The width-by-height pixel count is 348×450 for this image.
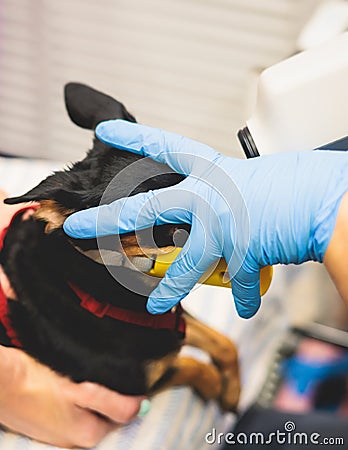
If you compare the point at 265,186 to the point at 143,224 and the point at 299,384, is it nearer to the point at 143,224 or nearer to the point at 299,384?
the point at 143,224

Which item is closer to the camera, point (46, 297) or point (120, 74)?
point (46, 297)

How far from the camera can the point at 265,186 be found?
0.93 metres

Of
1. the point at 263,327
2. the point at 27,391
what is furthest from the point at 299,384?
the point at 27,391

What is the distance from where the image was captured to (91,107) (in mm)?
1110

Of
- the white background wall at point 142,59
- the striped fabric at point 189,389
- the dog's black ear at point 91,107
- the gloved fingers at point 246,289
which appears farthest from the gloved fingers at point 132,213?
the white background wall at point 142,59

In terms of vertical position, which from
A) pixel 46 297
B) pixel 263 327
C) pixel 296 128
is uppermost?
pixel 296 128

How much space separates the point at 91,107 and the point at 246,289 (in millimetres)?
409

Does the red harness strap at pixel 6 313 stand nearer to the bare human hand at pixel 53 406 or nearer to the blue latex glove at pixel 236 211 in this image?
the bare human hand at pixel 53 406

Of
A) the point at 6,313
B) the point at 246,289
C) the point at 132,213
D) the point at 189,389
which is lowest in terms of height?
the point at 189,389

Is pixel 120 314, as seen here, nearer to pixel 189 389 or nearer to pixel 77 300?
pixel 77 300

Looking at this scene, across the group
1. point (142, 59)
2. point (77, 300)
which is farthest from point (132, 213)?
point (142, 59)

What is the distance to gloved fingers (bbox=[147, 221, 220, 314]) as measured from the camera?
36.0 inches

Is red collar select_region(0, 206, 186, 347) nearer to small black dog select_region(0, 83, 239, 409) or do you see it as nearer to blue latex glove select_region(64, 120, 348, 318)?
small black dog select_region(0, 83, 239, 409)

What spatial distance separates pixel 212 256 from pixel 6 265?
37cm
